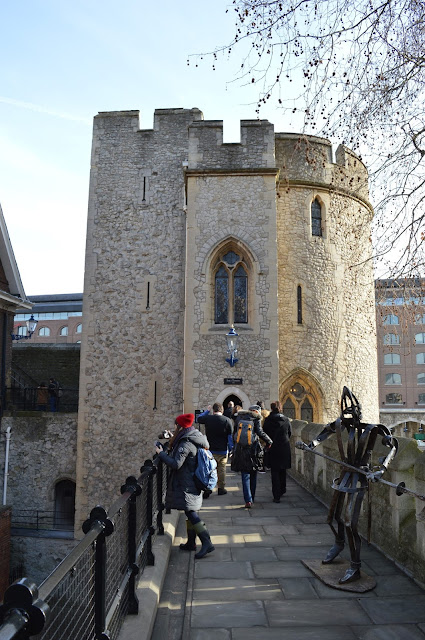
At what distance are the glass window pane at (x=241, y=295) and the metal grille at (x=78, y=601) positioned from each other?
13.1 metres

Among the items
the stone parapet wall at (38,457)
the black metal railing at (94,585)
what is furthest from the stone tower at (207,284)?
the black metal railing at (94,585)

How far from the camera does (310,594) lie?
14.6ft

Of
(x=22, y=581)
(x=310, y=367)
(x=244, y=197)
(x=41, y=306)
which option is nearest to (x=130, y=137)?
(x=244, y=197)

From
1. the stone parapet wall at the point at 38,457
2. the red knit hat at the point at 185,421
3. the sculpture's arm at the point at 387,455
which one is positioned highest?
the red knit hat at the point at 185,421

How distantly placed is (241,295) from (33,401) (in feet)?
30.6

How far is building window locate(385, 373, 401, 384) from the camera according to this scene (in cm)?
4828

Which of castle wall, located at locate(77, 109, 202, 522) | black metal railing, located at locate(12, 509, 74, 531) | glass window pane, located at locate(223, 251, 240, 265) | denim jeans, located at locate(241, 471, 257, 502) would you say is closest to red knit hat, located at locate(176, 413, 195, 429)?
denim jeans, located at locate(241, 471, 257, 502)

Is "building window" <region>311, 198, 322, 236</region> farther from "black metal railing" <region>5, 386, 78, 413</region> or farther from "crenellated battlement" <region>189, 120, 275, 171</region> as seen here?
"black metal railing" <region>5, 386, 78, 413</region>

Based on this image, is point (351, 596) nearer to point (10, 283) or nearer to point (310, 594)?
point (310, 594)

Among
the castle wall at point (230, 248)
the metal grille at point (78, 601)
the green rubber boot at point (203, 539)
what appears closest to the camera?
the metal grille at point (78, 601)

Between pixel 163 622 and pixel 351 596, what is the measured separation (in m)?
1.52

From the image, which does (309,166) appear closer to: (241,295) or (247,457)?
(241,295)

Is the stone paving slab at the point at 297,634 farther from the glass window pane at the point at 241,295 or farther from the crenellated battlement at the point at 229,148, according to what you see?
the crenellated battlement at the point at 229,148

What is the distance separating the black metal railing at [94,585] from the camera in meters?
1.83
